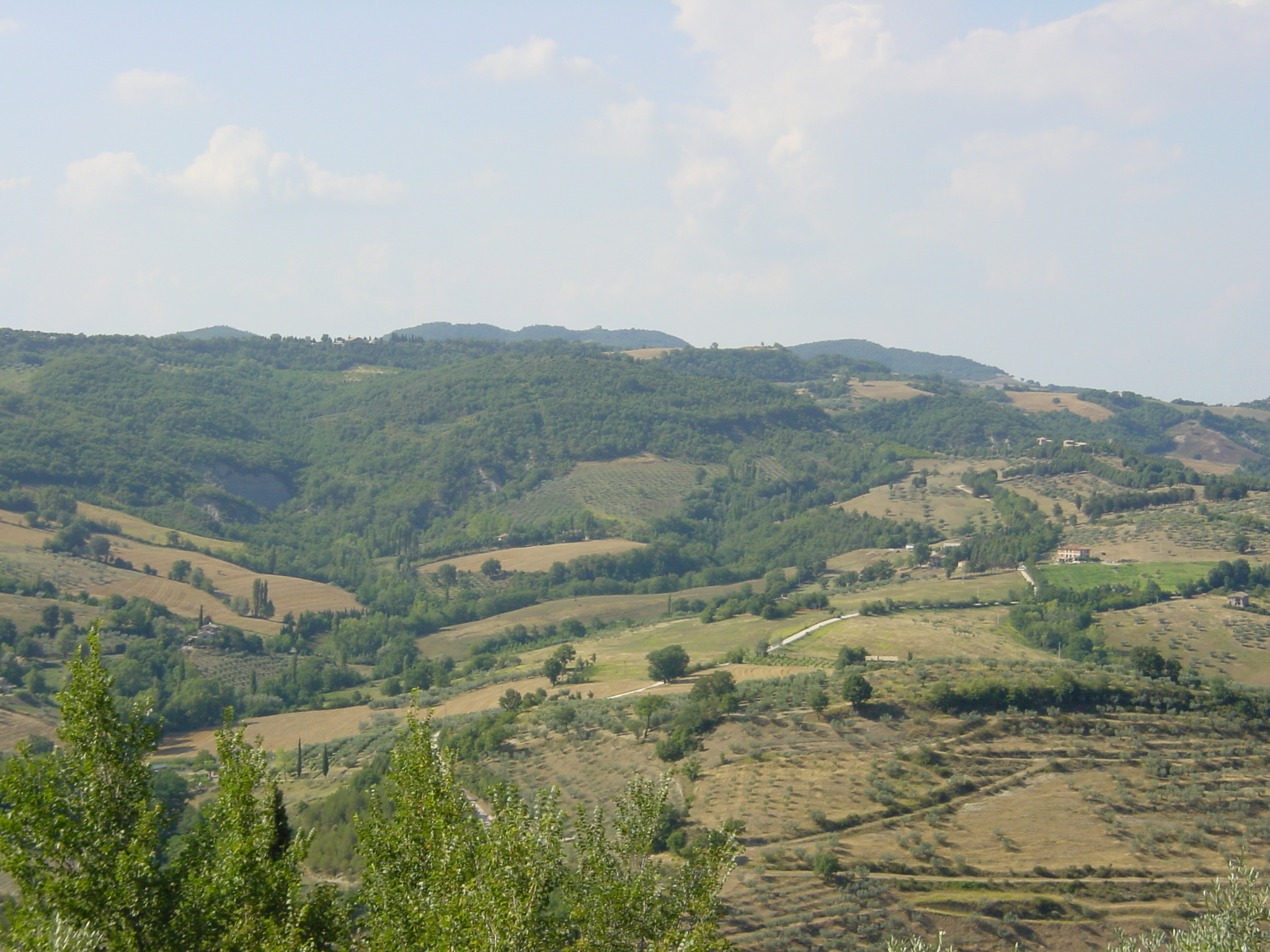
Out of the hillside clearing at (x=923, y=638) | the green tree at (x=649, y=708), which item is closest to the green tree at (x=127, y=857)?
the green tree at (x=649, y=708)

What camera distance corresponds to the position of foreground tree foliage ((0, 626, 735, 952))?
55.2ft

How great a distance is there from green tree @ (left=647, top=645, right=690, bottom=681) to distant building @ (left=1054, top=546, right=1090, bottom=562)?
67789 mm

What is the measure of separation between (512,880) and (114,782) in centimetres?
736

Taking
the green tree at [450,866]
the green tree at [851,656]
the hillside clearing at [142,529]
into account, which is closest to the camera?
the green tree at [450,866]

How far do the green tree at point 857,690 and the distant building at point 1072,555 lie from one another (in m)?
81.5

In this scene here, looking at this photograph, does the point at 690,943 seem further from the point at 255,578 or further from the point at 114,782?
the point at 255,578

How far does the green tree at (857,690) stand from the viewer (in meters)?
60.3

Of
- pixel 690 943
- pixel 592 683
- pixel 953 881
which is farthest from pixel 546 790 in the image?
pixel 592 683

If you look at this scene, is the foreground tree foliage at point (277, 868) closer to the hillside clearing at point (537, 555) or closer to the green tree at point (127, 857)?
the green tree at point (127, 857)

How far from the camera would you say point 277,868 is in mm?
18031

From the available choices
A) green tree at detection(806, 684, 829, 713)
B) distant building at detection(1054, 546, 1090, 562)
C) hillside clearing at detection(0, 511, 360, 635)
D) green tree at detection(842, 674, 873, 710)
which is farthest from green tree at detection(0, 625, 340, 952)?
distant building at detection(1054, 546, 1090, 562)

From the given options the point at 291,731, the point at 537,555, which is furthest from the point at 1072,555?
the point at 291,731

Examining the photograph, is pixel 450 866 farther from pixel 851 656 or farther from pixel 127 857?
pixel 851 656

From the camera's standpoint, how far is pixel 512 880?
16.9 meters
